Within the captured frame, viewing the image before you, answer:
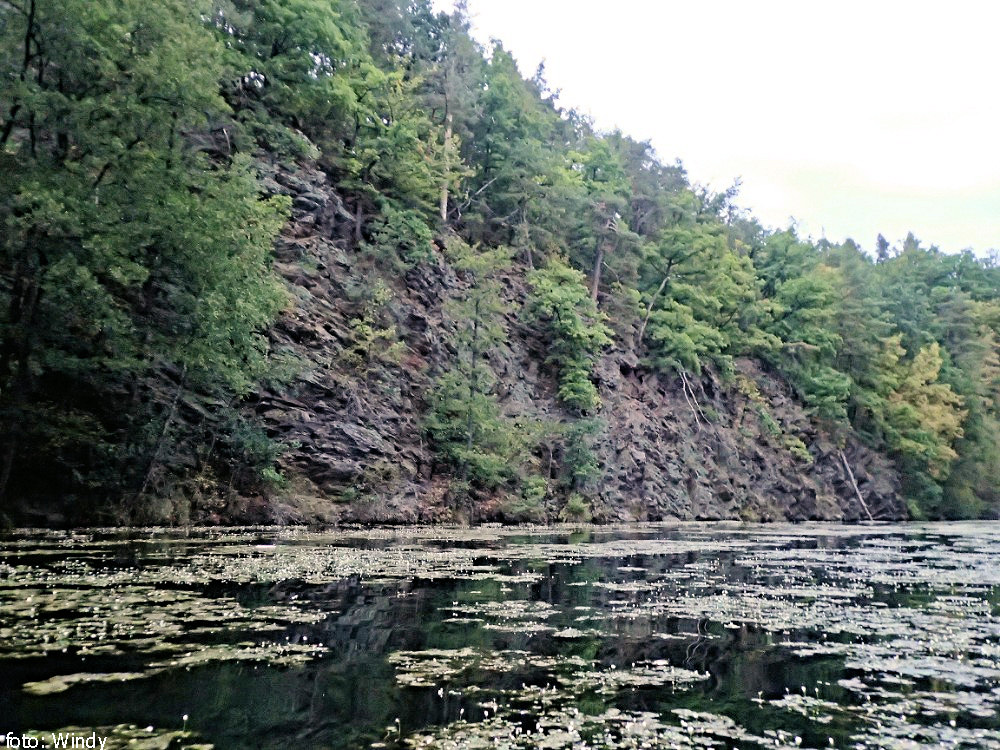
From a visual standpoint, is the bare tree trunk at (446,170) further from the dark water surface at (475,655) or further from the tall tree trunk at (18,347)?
the dark water surface at (475,655)

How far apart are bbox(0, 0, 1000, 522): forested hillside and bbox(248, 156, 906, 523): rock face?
0.48 ft

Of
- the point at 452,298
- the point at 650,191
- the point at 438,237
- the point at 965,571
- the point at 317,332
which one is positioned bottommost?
the point at 965,571

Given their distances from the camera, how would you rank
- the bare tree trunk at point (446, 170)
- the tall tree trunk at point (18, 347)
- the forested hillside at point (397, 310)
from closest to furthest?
the tall tree trunk at point (18, 347) < the forested hillside at point (397, 310) < the bare tree trunk at point (446, 170)

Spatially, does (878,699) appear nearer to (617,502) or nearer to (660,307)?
(617,502)

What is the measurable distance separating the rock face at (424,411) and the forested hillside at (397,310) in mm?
145

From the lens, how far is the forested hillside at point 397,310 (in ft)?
57.5

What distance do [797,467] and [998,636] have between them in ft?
141

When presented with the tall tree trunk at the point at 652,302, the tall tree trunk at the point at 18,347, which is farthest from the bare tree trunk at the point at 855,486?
the tall tree trunk at the point at 18,347

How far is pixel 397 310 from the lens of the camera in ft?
102

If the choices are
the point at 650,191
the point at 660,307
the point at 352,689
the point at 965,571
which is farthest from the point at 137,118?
the point at 650,191

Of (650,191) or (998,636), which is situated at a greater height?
(650,191)

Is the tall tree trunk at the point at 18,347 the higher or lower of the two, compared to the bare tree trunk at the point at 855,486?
higher

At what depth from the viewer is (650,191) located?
178 feet

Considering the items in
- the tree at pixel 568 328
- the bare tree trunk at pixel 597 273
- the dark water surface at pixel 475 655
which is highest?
the bare tree trunk at pixel 597 273
